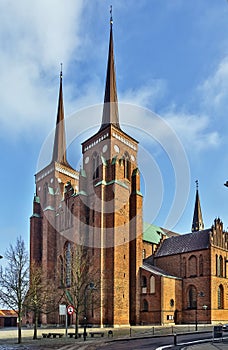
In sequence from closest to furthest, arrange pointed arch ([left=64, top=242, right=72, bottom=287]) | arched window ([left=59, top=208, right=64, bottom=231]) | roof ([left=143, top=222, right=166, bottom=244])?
pointed arch ([left=64, top=242, right=72, bottom=287]), arched window ([left=59, top=208, right=64, bottom=231]), roof ([left=143, top=222, right=166, bottom=244])

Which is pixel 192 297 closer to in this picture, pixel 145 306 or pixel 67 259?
pixel 145 306

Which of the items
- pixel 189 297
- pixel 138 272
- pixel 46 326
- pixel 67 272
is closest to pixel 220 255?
pixel 189 297

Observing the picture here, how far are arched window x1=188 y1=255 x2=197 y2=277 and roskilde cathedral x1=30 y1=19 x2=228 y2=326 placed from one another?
0.13m

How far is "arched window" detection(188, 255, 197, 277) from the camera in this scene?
186 ft

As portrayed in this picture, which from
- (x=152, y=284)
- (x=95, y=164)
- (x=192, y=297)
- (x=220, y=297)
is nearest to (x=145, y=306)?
(x=152, y=284)

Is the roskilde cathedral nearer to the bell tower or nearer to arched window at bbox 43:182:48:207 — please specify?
the bell tower

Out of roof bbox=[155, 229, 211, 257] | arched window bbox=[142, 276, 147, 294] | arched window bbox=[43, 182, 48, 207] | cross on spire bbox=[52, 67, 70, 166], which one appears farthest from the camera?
cross on spire bbox=[52, 67, 70, 166]

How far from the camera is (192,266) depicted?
57.4 meters

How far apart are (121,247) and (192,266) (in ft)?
38.7

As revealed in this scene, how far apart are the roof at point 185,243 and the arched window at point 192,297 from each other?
5290 millimetres

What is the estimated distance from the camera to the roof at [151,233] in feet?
219

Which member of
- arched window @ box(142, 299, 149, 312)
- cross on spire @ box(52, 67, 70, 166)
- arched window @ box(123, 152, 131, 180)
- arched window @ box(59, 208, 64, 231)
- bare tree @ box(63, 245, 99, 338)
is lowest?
arched window @ box(142, 299, 149, 312)

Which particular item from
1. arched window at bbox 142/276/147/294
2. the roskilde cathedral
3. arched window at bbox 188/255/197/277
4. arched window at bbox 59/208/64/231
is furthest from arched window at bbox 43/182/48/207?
arched window at bbox 188/255/197/277

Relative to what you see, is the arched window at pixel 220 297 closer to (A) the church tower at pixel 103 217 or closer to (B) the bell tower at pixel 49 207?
(A) the church tower at pixel 103 217
